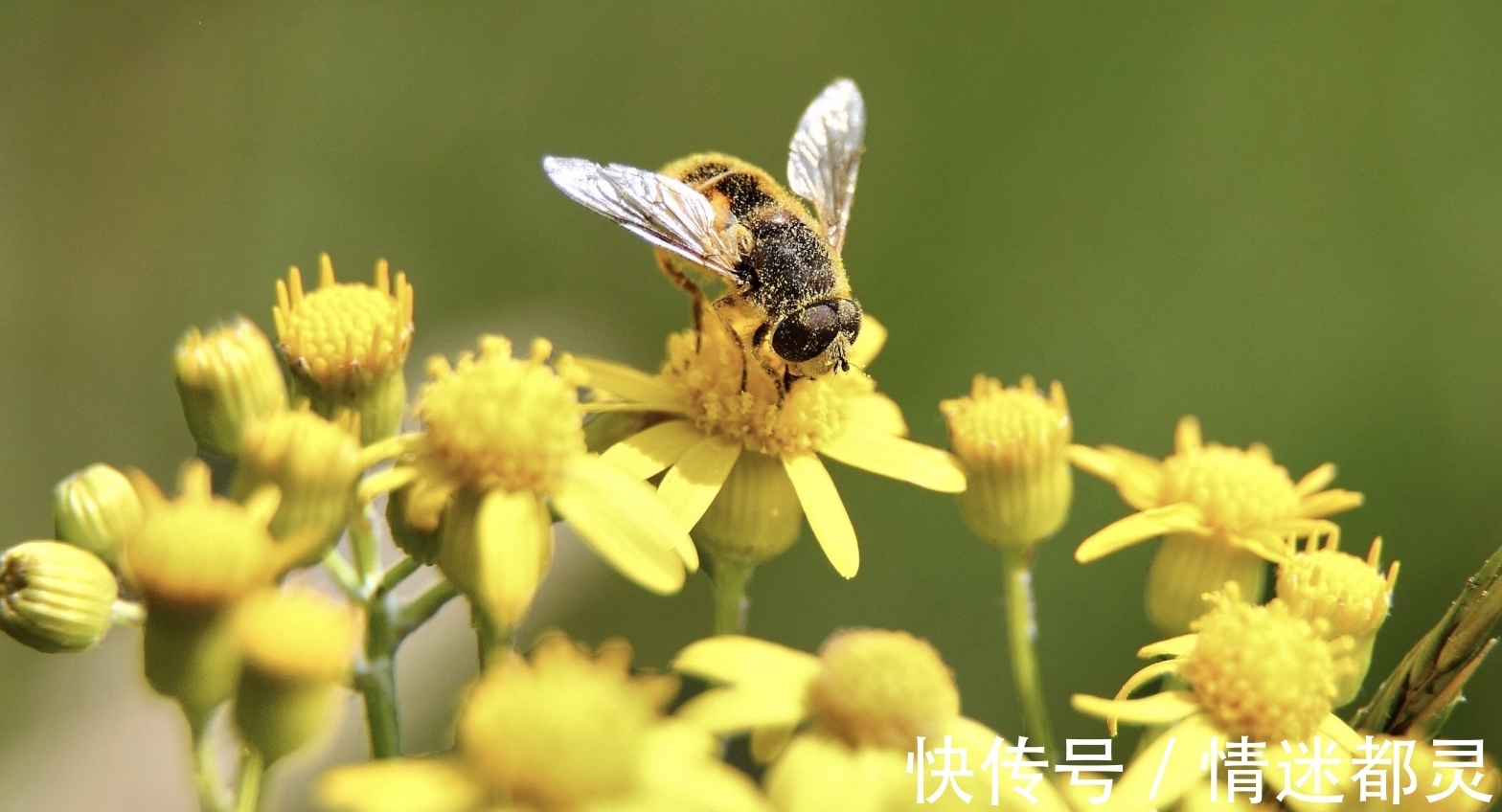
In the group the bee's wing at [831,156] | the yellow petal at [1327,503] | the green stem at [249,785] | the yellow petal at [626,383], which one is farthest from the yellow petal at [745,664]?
the bee's wing at [831,156]

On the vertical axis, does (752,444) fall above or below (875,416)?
below

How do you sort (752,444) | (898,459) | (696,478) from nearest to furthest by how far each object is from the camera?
(696,478) < (752,444) < (898,459)

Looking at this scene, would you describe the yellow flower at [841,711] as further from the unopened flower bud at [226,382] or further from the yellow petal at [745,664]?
the unopened flower bud at [226,382]

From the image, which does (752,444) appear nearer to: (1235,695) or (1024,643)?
(1024,643)

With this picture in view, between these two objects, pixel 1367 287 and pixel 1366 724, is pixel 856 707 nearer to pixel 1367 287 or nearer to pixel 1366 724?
pixel 1366 724

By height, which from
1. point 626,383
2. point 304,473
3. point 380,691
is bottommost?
point 380,691

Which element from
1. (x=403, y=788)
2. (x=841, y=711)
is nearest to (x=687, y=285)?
(x=841, y=711)

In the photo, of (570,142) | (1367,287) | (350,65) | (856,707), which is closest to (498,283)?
(570,142)
